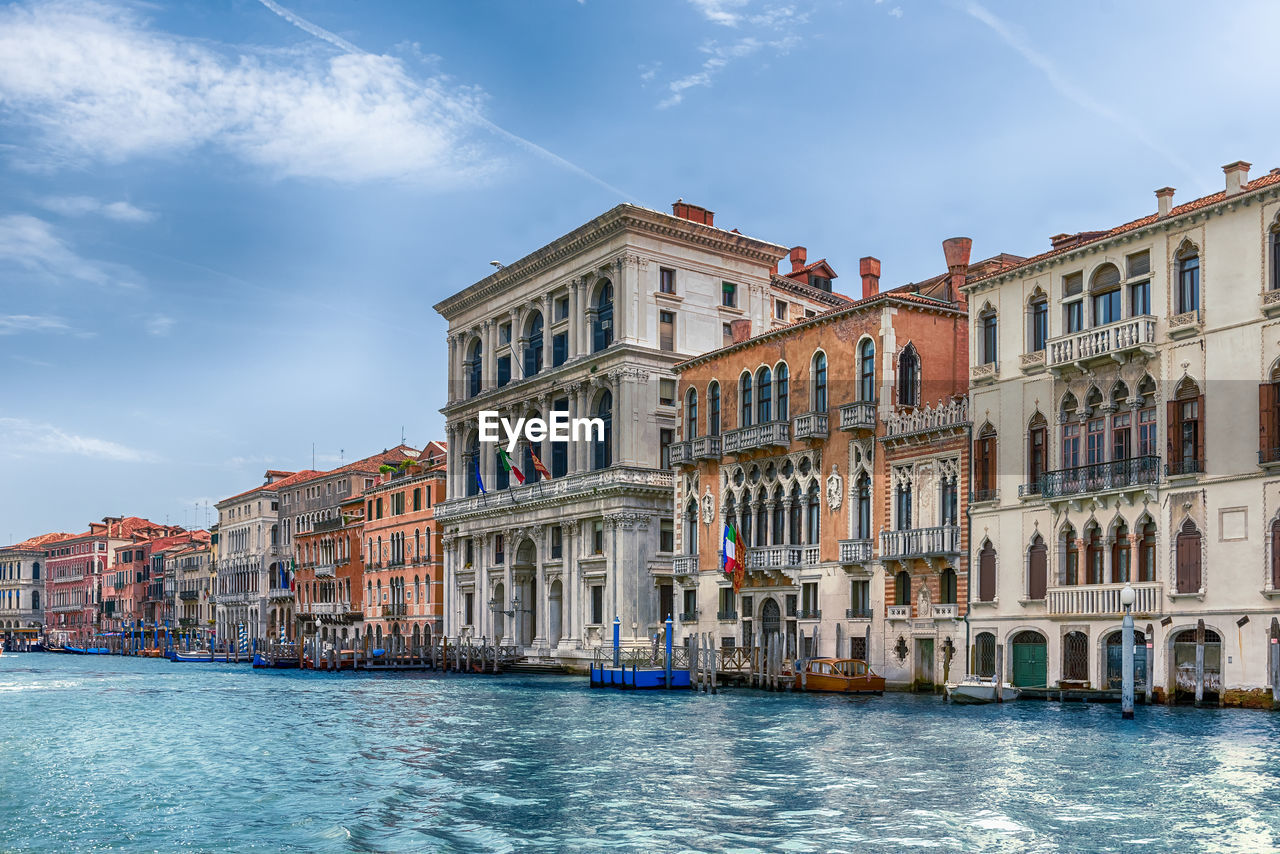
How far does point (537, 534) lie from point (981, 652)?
2569 centimetres

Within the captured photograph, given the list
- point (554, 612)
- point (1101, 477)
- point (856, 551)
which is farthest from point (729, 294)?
point (1101, 477)

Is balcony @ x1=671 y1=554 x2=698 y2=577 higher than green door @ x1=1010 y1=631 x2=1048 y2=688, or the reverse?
balcony @ x1=671 y1=554 x2=698 y2=577

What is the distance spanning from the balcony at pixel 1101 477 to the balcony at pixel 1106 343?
228 centimetres

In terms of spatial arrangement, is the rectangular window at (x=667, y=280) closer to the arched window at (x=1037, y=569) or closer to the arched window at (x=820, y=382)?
the arched window at (x=820, y=382)

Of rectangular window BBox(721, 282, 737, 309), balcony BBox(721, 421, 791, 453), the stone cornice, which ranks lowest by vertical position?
balcony BBox(721, 421, 791, 453)

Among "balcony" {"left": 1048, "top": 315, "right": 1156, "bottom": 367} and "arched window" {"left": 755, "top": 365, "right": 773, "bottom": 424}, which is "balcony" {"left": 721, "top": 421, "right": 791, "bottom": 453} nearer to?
"arched window" {"left": 755, "top": 365, "right": 773, "bottom": 424}

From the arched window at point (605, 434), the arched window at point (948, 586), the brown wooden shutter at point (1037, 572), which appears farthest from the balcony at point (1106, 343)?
the arched window at point (605, 434)

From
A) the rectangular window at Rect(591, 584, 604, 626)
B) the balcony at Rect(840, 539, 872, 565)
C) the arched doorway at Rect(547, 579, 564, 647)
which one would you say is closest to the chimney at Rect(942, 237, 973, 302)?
the balcony at Rect(840, 539, 872, 565)

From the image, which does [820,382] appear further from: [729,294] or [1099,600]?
[729,294]

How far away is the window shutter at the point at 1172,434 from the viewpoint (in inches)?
1161

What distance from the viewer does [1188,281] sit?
97.6 feet

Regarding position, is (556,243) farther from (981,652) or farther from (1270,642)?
(1270,642)

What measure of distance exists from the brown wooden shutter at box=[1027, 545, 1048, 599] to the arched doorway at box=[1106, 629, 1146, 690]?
2.36 meters

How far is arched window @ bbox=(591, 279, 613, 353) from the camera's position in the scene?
5347 cm
